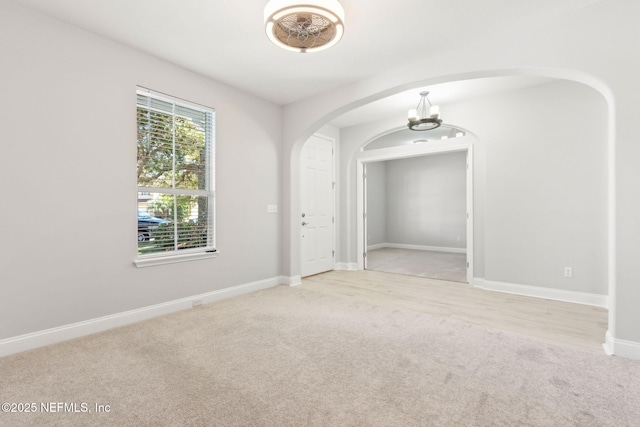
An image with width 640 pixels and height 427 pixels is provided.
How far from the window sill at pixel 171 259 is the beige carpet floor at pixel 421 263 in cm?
343

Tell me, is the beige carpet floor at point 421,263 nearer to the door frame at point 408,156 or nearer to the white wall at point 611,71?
the door frame at point 408,156

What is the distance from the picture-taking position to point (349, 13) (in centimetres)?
251

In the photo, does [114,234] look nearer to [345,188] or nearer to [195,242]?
[195,242]

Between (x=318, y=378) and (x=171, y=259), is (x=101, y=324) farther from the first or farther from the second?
(x=318, y=378)

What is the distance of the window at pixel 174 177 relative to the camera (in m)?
3.19

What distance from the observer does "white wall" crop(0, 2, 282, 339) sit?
2387 millimetres

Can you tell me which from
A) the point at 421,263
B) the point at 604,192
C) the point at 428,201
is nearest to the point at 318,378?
the point at 604,192

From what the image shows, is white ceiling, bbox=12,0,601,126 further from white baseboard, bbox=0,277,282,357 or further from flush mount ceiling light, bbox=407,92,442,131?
white baseboard, bbox=0,277,282,357

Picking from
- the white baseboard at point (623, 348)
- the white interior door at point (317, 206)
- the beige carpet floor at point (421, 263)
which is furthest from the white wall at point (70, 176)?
the white baseboard at point (623, 348)

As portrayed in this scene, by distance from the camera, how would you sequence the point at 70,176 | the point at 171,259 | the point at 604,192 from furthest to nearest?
the point at 604,192
the point at 171,259
the point at 70,176

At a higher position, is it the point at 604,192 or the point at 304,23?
the point at 304,23

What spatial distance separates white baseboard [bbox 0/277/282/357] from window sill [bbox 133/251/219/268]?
0.46m

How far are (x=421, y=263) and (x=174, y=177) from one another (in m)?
5.29

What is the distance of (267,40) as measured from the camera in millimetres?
2918
